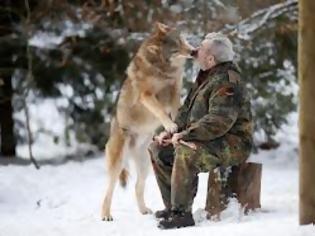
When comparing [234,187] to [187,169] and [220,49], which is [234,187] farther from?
[220,49]

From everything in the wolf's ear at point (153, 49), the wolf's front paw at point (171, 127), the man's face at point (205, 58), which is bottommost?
the wolf's front paw at point (171, 127)

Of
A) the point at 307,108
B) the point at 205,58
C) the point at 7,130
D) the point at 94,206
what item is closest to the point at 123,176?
the point at 94,206

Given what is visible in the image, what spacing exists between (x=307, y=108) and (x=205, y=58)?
1551 mm

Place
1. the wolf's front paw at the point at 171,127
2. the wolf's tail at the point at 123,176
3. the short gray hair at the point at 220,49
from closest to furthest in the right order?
the short gray hair at the point at 220,49 → the wolf's front paw at the point at 171,127 → the wolf's tail at the point at 123,176

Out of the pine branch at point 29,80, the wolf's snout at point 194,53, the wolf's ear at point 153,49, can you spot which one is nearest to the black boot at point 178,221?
the wolf's snout at point 194,53

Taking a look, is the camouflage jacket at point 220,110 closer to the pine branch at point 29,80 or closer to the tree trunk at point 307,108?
the tree trunk at point 307,108

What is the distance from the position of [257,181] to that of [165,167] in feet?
2.72

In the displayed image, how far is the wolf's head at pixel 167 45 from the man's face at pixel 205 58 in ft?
3.09

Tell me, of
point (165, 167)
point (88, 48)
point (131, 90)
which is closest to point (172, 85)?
point (131, 90)

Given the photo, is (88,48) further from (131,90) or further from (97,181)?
(131,90)

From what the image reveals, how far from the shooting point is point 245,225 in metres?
5.38

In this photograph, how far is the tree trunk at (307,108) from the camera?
4.88m

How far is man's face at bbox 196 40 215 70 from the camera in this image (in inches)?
246

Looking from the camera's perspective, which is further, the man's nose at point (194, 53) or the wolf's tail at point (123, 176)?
the wolf's tail at point (123, 176)
